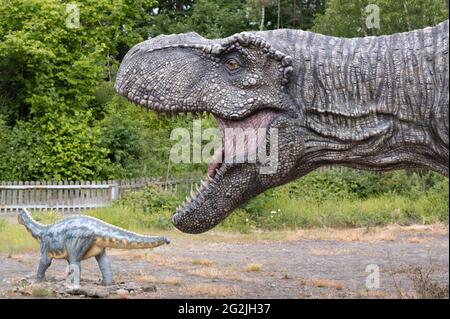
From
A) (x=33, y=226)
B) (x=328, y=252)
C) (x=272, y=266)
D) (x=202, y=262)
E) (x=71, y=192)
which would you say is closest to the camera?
(x=33, y=226)

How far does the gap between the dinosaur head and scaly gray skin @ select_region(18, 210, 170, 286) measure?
116 inches

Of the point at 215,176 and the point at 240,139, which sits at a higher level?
the point at 240,139

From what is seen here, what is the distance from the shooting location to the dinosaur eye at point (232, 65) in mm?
4297

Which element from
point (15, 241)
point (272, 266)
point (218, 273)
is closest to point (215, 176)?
point (218, 273)

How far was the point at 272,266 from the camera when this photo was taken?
32.0ft

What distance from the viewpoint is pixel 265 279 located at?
842cm

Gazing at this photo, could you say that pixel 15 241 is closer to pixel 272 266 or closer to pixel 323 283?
pixel 272 266

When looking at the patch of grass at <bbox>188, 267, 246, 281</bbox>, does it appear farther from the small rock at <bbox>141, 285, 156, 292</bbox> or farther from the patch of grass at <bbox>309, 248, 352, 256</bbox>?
the patch of grass at <bbox>309, 248, 352, 256</bbox>

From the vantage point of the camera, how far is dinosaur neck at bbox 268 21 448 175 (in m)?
3.98

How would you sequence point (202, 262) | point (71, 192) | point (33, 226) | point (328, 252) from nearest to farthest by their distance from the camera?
point (33, 226) → point (202, 262) → point (328, 252) → point (71, 192)

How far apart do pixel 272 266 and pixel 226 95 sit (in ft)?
19.1

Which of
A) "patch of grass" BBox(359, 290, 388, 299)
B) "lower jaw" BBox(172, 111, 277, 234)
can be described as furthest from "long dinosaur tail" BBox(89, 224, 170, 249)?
"lower jaw" BBox(172, 111, 277, 234)

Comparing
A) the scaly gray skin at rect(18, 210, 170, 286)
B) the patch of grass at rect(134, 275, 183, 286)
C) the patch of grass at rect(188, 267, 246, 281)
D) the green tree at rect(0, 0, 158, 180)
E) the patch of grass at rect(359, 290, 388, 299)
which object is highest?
the green tree at rect(0, 0, 158, 180)

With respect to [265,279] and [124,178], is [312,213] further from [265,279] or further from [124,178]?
[265,279]
